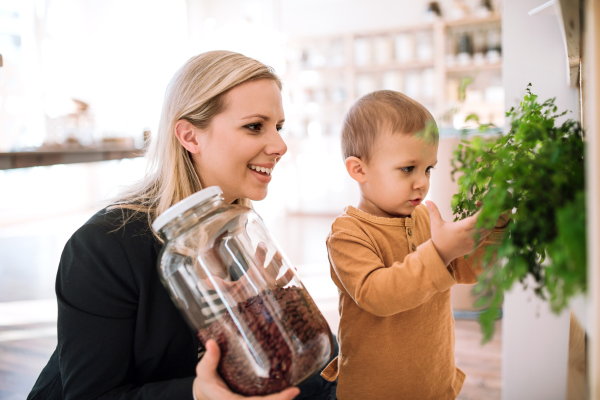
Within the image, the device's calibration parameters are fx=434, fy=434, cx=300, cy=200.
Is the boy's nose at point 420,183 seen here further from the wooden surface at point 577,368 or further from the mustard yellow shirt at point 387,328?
the wooden surface at point 577,368

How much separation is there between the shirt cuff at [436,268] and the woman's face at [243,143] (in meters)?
0.52

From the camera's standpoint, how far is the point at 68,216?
613 cm

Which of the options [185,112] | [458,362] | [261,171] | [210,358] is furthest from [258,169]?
[458,362]

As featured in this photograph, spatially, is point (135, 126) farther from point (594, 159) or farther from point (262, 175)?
point (594, 159)

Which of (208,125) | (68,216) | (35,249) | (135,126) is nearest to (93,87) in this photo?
(135,126)

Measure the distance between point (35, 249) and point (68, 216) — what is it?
1974 mm

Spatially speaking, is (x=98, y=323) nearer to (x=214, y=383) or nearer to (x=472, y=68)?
(x=214, y=383)

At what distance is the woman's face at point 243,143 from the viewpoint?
1086 mm

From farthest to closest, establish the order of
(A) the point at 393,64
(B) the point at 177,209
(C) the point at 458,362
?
(A) the point at 393,64 < (C) the point at 458,362 < (B) the point at 177,209

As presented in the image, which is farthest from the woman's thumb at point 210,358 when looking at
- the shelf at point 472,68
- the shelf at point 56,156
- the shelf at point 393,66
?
the shelf at point 393,66

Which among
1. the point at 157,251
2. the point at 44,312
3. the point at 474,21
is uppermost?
the point at 474,21

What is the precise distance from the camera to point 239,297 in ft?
2.39

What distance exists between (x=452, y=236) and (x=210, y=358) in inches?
16.8

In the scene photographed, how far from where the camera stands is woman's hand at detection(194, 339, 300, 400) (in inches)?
26.0
